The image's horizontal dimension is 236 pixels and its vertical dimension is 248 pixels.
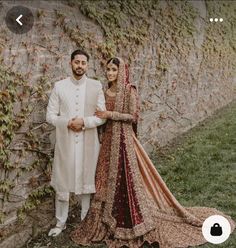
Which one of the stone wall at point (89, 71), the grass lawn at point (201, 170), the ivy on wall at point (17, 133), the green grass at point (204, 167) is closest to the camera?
the ivy on wall at point (17, 133)

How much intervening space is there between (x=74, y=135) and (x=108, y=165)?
A: 42cm

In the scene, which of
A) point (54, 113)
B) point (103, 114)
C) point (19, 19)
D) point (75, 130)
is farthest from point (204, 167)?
point (19, 19)

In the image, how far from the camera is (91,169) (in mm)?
4195

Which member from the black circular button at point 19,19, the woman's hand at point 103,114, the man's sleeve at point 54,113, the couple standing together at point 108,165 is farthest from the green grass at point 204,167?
the black circular button at point 19,19

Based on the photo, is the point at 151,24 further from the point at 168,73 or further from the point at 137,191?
the point at 137,191

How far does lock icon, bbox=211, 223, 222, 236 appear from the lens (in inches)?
162

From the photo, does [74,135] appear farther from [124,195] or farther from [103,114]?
[124,195]

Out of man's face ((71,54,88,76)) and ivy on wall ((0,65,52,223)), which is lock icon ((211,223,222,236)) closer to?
ivy on wall ((0,65,52,223))

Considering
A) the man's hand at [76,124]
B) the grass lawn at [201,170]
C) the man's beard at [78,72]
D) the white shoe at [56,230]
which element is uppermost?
the man's beard at [78,72]

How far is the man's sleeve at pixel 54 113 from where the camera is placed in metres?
4.06

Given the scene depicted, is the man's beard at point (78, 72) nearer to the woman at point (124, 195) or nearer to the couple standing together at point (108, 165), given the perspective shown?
the couple standing together at point (108, 165)

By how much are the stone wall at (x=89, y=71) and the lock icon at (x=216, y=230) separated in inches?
62.2

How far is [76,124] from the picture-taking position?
4047mm

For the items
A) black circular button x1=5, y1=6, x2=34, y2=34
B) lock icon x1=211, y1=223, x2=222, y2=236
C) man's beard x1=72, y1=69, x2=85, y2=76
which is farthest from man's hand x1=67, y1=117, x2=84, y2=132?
lock icon x1=211, y1=223, x2=222, y2=236
